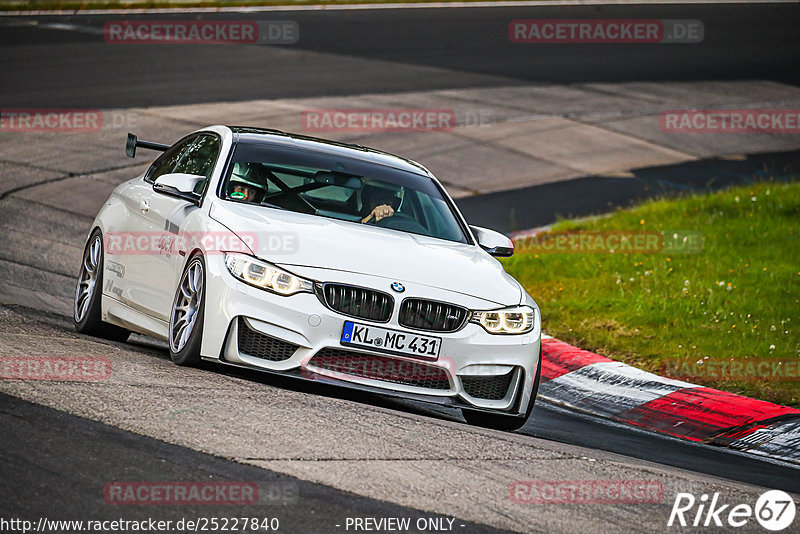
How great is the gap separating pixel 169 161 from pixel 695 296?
5163 millimetres

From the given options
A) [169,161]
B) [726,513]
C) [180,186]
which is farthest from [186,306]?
[726,513]

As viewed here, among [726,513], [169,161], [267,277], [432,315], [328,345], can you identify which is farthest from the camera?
[169,161]

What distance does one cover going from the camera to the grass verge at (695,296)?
9.71 m

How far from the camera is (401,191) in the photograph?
8.37 metres

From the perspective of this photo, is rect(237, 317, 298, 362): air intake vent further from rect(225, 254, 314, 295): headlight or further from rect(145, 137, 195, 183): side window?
rect(145, 137, 195, 183): side window

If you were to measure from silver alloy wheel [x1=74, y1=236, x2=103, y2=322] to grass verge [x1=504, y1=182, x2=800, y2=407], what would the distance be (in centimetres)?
407

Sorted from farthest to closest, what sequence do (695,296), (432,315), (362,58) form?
(362,58) → (695,296) → (432,315)

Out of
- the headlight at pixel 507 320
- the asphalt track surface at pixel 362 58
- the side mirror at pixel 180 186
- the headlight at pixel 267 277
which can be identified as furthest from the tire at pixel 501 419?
the asphalt track surface at pixel 362 58

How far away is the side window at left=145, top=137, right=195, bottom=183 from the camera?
897 cm

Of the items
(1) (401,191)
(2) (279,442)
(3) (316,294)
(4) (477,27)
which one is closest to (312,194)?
(1) (401,191)

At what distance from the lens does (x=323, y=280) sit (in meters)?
6.82

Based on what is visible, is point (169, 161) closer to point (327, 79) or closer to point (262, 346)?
point (262, 346)

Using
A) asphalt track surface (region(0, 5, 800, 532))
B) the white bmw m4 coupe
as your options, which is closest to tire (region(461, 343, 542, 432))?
the white bmw m4 coupe

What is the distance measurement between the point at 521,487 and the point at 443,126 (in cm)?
1611
